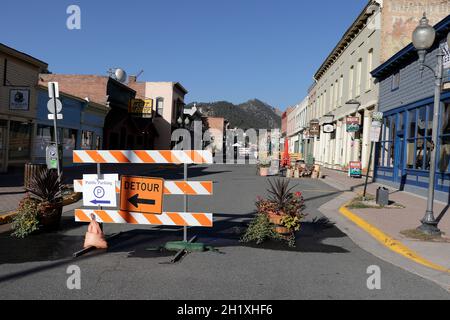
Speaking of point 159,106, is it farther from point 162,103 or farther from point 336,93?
point 336,93

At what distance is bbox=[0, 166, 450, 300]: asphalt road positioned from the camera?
204 inches

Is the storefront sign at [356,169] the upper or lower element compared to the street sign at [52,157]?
lower

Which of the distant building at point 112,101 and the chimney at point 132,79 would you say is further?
the chimney at point 132,79

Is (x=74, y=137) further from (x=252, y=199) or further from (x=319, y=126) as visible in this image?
(x=319, y=126)

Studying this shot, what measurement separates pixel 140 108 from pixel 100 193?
1410 inches

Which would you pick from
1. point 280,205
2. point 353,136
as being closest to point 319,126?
point 353,136

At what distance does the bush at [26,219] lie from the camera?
8.10 m

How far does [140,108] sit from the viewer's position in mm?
42594

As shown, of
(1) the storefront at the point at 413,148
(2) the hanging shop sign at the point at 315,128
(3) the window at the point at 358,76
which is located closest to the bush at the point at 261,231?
(1) the storefront at the point at 413,148

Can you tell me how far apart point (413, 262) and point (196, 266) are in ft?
11.3

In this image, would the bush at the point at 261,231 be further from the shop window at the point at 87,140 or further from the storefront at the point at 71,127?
the shop window at the point at 87,140

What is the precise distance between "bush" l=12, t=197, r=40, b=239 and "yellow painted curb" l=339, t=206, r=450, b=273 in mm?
6546

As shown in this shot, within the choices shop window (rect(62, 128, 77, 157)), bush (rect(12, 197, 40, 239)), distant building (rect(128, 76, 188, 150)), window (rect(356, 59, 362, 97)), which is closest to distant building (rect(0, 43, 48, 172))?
shop window (rect(62, 128, 77, 157))

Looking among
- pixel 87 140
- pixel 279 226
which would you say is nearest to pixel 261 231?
pixel 279 226
